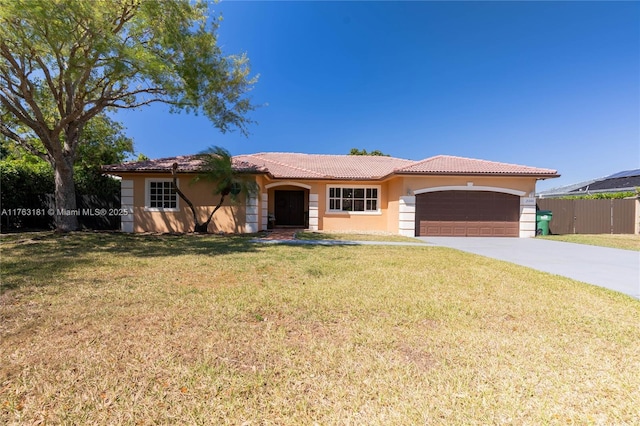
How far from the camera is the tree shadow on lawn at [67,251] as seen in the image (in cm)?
592

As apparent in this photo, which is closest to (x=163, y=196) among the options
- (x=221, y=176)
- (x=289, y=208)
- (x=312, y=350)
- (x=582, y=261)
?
(x=221, y=176)

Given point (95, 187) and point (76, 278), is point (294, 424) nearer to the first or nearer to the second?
point (76, 278)

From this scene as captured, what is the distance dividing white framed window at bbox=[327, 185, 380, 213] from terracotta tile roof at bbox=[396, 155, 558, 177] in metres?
2.99

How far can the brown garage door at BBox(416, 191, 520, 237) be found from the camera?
14305 millimetres

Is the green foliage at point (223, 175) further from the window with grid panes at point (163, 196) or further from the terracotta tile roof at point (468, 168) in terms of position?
the terracotta tile roof at point (468, 168)

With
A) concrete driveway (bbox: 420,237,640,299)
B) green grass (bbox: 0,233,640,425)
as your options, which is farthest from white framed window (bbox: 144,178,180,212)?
concrete driveway (bbox: 420,237,640,299)

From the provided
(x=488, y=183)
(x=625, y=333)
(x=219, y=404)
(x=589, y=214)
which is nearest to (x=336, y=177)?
(x=488, y=183)

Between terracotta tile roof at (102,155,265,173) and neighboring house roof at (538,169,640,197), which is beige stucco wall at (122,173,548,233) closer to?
terracotta tile roof at (102,155,265,173)

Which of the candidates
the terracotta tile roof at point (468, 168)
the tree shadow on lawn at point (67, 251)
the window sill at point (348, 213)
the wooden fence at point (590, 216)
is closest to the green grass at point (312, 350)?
the tree shadow on lawn at point (67, 251)

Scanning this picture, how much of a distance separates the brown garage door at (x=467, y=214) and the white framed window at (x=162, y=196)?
12.7 meters

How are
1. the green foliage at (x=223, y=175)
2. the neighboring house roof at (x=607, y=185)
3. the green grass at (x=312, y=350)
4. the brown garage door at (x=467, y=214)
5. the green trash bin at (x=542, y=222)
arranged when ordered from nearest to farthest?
the green grass at (x=312, y=350), the green foliage at (x=223, y=175), the brown garage door at (x=467, y=214), the green trash bin at (x=542, y=222), the neighboring house roof at (x=607, y=185)

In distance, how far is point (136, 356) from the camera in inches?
114

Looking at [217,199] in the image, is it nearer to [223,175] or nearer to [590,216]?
[223,175]

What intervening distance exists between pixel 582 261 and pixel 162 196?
17262 mm
